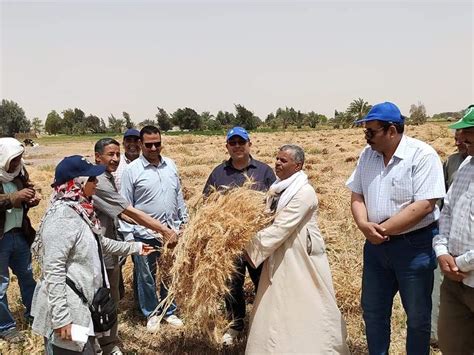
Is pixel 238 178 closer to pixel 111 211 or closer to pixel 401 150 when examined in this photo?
pixel 111 211

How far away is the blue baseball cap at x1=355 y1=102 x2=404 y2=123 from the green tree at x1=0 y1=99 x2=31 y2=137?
80152mm

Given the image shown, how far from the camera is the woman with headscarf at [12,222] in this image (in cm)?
415

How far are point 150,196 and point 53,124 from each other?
4004 inches

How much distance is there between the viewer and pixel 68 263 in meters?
2.72

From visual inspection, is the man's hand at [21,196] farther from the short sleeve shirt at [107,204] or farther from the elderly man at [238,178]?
the elderly man at [238,178]

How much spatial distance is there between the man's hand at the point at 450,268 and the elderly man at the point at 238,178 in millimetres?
1682

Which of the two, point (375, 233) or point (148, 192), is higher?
point (148, 192)

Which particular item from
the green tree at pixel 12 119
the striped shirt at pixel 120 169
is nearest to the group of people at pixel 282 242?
the striped shirt at pixel 120 169

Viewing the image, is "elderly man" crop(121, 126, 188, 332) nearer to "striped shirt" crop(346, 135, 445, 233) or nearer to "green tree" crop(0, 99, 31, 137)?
"striped shirt" crop(346, 135, 445, 233)

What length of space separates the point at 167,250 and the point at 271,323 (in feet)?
3.41

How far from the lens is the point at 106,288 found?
2.94 m

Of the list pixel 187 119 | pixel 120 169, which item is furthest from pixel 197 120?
pixel 120 169

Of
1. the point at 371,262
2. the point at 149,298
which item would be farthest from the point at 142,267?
the point at 371,262

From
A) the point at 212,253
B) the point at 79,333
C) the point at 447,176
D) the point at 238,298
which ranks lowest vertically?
the point at 238,298
